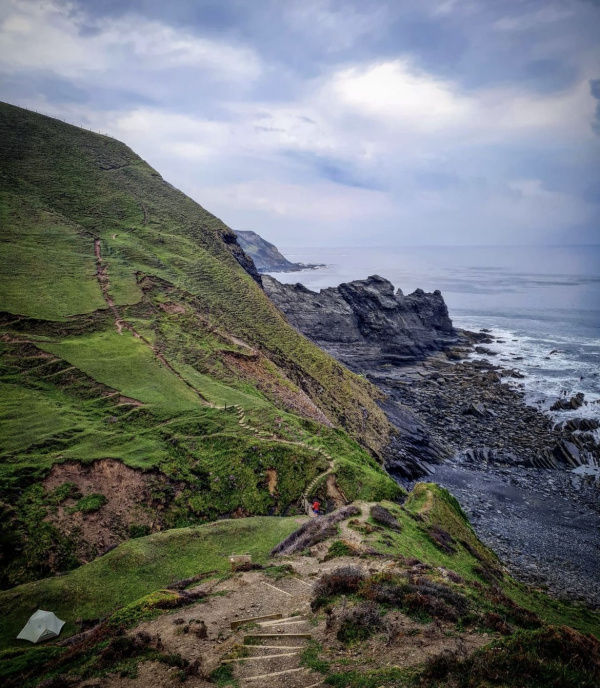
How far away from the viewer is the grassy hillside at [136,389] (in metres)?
21.2

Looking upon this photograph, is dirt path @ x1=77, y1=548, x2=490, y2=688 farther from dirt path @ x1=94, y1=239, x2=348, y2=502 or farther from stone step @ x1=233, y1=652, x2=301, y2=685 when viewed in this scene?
dirt path @ x1=94, y1=239, x2=348, y2=502

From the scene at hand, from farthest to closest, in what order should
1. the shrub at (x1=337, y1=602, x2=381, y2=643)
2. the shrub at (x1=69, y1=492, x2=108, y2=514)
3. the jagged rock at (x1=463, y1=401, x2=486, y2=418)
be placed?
1. the jagged rock at (x1=463, y1=401, x2=486, y2=418)
2. the shrub at (x1=69, y1=492, x2=108, y2=514)
3. the shrub at (x1=337, y1=602, x2=381, y2=643)

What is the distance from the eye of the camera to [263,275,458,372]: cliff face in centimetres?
8019

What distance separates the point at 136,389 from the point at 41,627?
697 inches

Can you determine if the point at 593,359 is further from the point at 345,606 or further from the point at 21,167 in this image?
the point at 21,167

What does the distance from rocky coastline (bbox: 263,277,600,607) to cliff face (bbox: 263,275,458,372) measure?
24cm

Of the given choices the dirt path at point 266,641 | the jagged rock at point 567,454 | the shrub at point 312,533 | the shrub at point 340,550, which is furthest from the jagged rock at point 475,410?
the dirt path at point 266,641

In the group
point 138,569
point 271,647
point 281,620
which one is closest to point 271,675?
point 271,647

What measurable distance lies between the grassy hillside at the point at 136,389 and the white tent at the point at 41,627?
4005mm

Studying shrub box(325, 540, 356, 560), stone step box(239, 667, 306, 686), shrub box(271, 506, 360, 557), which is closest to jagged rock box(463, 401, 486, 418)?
shrub box(271, 506, 360, 557)

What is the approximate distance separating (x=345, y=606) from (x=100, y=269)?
143 feet

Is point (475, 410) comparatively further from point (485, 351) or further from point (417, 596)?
point (417, 596)

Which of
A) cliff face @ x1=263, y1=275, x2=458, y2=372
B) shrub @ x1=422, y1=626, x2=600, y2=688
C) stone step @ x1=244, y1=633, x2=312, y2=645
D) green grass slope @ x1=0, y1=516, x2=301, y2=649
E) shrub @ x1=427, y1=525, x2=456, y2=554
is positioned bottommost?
shrub @ x1=427, y1=525, x2=456, y2=554

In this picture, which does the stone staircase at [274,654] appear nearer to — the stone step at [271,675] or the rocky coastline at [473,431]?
the stone step at [271,675]
